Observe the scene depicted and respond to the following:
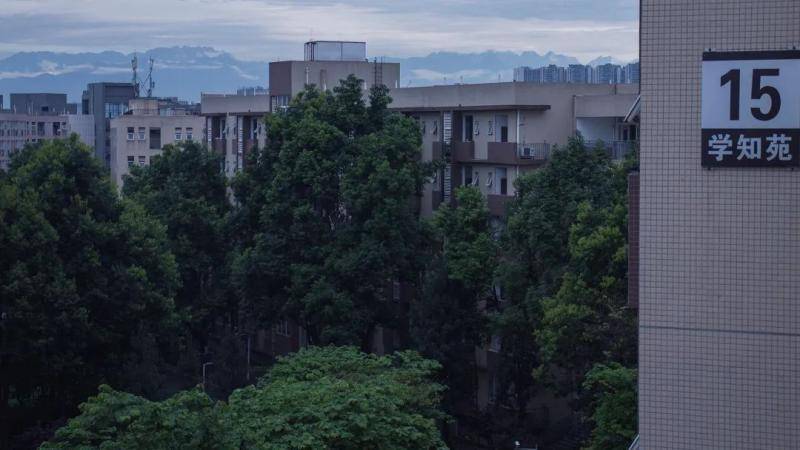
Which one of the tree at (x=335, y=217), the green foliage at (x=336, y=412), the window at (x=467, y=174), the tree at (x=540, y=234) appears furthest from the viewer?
the window at (x=467, y=174)

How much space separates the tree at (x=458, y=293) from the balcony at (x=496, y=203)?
318cm

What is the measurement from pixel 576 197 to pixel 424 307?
20.8 feet

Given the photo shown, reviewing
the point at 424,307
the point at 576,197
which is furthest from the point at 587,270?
the point at 424,307

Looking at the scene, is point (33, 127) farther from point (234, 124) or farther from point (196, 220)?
point (196, 220)

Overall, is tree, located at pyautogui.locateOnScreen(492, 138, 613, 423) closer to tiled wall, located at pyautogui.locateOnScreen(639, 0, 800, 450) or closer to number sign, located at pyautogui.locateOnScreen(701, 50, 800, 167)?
tiled wall, located at pyautogui.locateOnScreen(639, 0, 800, 450)

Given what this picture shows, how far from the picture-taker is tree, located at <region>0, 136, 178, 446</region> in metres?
29.8

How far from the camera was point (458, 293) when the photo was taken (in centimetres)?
3434

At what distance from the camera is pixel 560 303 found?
91.3ft

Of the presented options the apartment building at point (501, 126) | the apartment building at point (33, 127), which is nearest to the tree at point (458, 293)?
the apartment building at point (501, 126)

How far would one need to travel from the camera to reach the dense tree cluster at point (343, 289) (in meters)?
25.5

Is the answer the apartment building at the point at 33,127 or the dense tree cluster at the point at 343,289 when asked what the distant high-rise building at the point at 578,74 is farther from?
the apartment building at the point at 33,127

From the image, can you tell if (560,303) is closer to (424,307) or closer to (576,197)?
(576,197)

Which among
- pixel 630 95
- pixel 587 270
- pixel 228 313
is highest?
pixel 630 95

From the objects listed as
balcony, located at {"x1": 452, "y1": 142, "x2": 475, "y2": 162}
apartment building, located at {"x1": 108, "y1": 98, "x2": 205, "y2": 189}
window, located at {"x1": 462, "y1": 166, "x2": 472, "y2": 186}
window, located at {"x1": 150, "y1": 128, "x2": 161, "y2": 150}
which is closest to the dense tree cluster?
window, located at {"x1": 462, "y1": 166, "x2": 472, "y2": 186}
